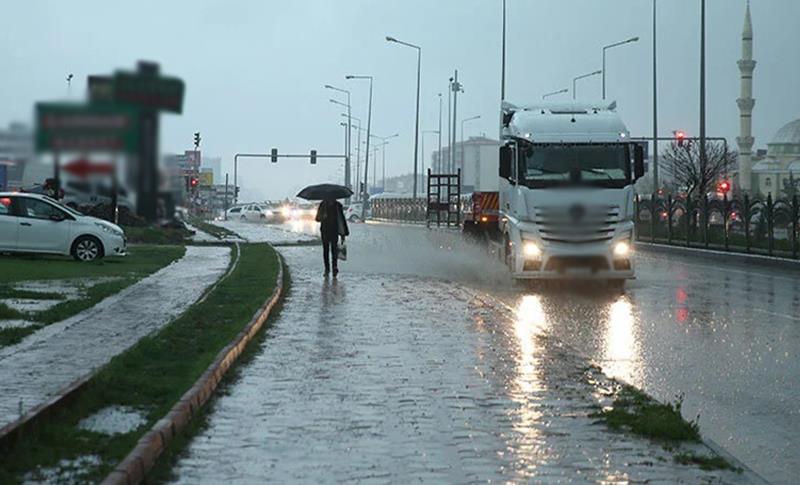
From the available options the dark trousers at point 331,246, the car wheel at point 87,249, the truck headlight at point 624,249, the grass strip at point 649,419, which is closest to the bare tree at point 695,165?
the dark trousers at point 331,246

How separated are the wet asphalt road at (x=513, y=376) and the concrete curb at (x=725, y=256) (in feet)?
35.0

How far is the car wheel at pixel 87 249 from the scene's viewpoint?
92.4 feet

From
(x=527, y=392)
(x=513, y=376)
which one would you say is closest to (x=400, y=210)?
(x=513, y=376)

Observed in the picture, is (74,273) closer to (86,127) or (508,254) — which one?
(508,254)

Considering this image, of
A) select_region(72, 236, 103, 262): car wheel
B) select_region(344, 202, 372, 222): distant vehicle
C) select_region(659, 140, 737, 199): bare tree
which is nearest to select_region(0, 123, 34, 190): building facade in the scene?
select_region(72, 236, 103, 262): car wheel

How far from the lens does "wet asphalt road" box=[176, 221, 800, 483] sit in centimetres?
740

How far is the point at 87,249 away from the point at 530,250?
12605 mm

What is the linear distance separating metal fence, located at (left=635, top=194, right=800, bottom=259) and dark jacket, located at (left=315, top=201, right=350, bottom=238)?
388 inches

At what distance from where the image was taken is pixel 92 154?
5.84ft

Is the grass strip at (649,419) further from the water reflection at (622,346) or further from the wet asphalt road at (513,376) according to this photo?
the water reflection at (622,346)

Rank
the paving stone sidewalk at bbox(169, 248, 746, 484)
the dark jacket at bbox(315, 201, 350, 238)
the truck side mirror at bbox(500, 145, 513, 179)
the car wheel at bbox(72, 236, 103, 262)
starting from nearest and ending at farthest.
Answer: the paving stone sidewalk at bbox(169, 248, 746, 484), the truck side mirror at bbox(500, 145, 513, 179), the dark jacket at bbox(315, 201, 350, 238), the car wheel at bbox(72, 236, 103, 262)

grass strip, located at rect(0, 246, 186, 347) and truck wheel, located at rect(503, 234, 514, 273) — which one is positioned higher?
truck wheel, located at rect(503, 234, 514, 273)

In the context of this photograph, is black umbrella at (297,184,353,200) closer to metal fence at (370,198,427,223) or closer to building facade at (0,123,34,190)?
building facade at (0,123,34,190)

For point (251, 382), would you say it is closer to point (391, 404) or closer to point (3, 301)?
point (391, 404)
